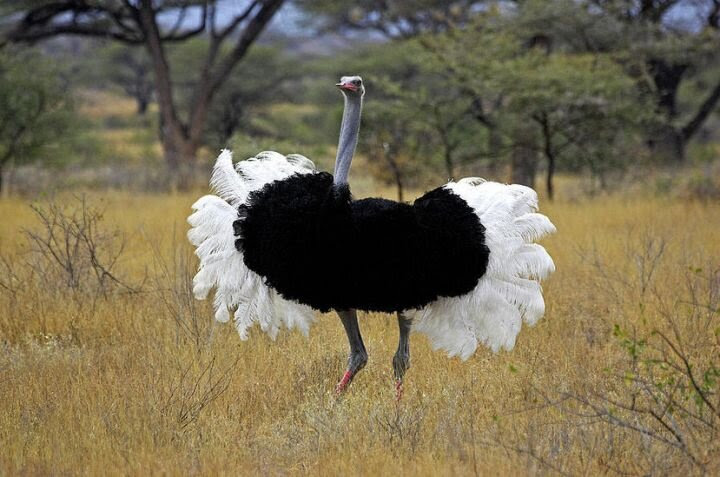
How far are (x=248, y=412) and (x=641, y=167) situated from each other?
1079cm

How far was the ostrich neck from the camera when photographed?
423 centimetres

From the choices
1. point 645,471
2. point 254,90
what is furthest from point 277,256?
point 254,90

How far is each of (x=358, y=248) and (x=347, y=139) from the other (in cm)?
65

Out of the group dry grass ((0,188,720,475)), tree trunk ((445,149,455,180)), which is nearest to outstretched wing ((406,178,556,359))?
dry grass ((0,188,720,475))

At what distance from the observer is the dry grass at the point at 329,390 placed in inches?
140

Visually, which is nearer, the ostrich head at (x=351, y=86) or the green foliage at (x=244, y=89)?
the ostrich head at (x=351, y=86)

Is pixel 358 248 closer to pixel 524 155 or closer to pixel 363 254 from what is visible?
pixel 363 254

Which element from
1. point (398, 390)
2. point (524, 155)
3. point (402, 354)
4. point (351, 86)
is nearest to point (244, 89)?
point (524, 155)

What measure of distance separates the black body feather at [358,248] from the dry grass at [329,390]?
1.66ft

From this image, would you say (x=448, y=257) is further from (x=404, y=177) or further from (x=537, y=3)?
(x=537, y=3)

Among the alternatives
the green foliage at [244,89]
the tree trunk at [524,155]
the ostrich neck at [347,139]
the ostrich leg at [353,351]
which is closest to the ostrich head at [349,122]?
the ostrich neck at [347,139]

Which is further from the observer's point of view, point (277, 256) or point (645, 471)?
point (277, 256)

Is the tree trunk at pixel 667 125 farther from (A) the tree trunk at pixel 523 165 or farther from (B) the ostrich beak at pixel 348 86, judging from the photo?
(B) the ostrich beak at pixel 348 86

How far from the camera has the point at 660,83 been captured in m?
18.5
